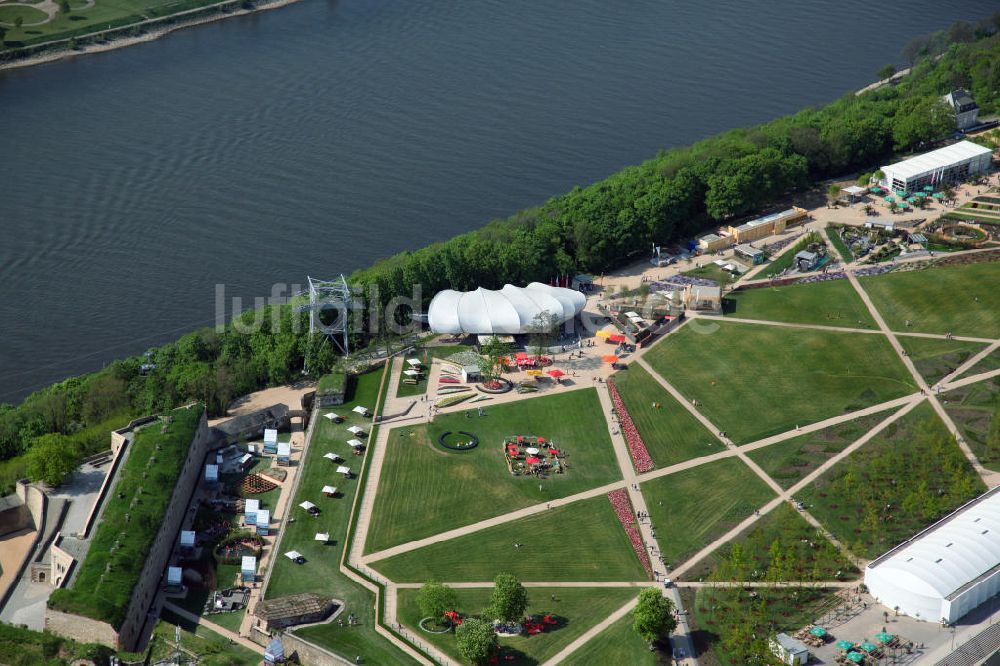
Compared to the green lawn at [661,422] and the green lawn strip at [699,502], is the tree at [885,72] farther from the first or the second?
the green lawn strip at [699,502]

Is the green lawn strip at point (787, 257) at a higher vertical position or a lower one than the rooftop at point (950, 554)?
higher

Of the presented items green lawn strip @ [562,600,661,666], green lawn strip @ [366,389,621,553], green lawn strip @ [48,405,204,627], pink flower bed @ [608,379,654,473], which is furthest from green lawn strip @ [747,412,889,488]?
green lawn strip @ [48,405,204,627]

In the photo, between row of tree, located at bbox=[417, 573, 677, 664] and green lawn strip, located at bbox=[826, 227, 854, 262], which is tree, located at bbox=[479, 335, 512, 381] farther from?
green lawn strip, located at bbox=[826, 227, 854, 262]

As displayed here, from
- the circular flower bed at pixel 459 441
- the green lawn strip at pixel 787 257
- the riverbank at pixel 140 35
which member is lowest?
the circular flower bed at pixel 459 441

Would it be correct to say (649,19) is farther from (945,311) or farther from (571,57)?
(945,311)

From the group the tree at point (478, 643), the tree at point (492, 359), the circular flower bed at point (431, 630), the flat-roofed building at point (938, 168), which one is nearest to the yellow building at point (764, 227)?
the flat-roofed building at point (938, 168)

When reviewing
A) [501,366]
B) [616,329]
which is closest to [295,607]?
[501,366]
